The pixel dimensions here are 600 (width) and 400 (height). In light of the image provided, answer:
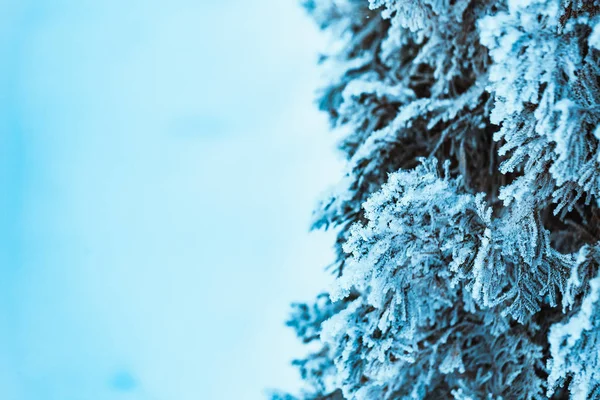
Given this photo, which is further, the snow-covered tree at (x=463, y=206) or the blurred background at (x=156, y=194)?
the blurred background at (x=156, y=194)

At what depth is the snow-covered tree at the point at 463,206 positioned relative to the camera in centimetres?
184

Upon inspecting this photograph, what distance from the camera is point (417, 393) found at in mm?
2701

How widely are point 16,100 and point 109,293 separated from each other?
1.32 meters

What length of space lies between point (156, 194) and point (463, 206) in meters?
2.05

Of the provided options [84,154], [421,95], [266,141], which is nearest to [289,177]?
[266,141]

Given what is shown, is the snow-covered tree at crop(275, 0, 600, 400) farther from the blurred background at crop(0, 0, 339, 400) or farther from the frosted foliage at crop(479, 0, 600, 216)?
the blurred background at crop(0, 0, 339, 400)

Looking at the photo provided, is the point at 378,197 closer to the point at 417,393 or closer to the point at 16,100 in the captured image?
the point at 417,393

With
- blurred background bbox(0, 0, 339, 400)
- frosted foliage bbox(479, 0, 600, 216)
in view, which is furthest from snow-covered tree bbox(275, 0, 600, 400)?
blurred background bbox(0, 0, 339, 400)

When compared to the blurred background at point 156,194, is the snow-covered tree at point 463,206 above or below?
below

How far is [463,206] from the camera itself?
7.10 ft

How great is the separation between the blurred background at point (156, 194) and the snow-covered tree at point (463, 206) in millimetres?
348

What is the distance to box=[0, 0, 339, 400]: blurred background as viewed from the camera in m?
3.06

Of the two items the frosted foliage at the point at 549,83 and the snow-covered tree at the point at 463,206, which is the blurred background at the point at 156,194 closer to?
the snow-covered tree at the point at 463,206

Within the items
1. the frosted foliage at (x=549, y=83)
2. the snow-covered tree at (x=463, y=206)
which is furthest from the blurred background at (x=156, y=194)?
the frosted foliage at (x=549, y=83)
